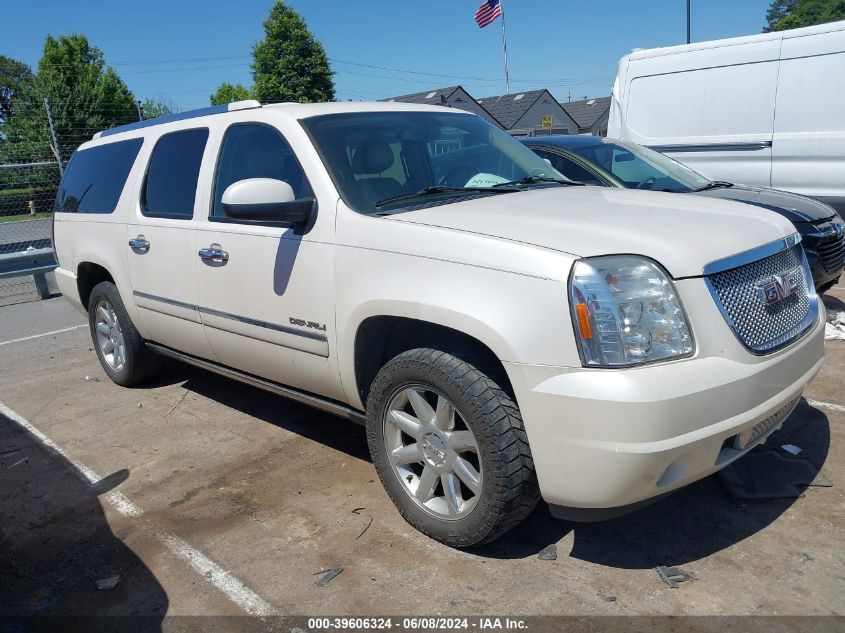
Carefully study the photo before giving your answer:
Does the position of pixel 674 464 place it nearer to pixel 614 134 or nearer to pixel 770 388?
pixel 770 388

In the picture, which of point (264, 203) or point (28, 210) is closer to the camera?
point (264, 203)

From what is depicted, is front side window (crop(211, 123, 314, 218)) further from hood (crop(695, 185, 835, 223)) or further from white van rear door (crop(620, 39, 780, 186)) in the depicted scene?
white van rear door (crop(620, 39, 780, 186))

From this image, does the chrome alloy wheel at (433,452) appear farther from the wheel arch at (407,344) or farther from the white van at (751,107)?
the white van at (751,107)

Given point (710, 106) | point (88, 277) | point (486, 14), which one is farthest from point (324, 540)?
point (486, 14)

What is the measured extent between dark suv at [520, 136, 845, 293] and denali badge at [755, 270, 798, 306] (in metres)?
2.82

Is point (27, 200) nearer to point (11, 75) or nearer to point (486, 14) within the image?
point (486, 14)

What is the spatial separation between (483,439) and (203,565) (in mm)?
1383

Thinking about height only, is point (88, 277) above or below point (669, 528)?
above

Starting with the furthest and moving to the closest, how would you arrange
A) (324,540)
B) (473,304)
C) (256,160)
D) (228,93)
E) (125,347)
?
(228,93) < (125,347) < (256,160) < (324,540) < (473,304)

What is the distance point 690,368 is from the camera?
2.46 meters

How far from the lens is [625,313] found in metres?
2.47

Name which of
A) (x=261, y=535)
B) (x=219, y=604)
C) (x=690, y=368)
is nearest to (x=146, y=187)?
(x=261, y=535)

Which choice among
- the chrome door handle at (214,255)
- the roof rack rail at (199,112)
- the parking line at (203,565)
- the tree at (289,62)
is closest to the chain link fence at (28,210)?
the roof rack rail at (199,112)

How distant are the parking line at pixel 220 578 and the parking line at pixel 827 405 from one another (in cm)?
339
